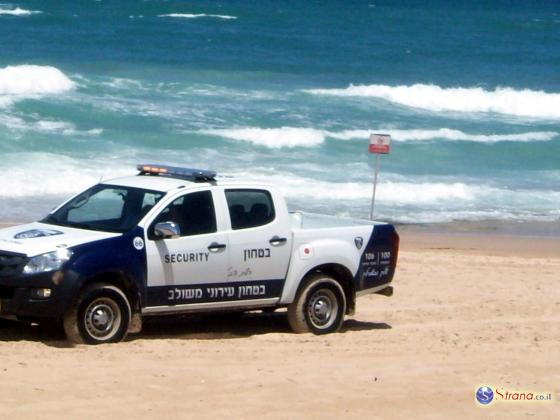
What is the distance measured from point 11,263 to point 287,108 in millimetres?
27199

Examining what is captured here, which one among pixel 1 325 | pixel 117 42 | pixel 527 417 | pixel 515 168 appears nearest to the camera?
pixel 527 417

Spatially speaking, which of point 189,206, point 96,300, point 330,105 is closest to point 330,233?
point 189,206

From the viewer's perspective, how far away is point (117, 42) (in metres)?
52.8

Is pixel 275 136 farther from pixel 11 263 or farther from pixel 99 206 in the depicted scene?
pixel 11 263

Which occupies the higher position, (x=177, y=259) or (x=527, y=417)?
(x=177, y=259)

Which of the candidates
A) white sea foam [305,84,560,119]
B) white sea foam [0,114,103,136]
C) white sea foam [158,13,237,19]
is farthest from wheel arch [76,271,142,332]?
white sea foam [158,13,237,19]

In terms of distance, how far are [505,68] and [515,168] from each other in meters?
25.4

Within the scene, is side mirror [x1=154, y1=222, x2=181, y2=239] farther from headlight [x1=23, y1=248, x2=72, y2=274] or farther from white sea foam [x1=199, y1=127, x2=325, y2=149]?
white sea foam [x1=199, y1=127, x2=325, y2=149]

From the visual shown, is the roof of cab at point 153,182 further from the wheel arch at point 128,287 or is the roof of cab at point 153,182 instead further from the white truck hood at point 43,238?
the wheel arch at point 128,287

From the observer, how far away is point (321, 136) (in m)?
32.5

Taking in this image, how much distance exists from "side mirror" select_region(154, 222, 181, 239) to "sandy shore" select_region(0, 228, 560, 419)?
2.97ft

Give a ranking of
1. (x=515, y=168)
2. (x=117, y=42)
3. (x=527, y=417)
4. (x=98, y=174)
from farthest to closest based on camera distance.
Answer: (x=117, y=42), (x=515, y=168), (x=98, y=174), (x=527, y=417)

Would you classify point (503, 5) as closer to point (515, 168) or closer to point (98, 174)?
point (515, 168)

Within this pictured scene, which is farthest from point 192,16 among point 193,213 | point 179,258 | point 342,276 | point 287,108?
point 179,258
